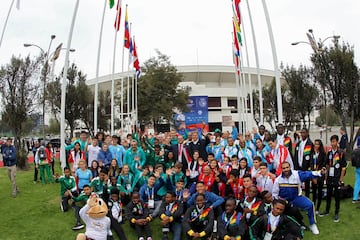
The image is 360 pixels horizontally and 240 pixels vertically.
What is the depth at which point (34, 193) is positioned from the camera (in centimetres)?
1020

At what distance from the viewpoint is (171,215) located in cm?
647

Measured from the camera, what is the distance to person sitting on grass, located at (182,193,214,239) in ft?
19.9

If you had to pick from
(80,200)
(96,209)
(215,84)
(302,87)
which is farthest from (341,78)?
(215,84)

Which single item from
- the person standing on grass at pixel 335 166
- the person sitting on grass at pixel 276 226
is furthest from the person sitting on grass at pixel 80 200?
the person standing on grass at pixel 335 166

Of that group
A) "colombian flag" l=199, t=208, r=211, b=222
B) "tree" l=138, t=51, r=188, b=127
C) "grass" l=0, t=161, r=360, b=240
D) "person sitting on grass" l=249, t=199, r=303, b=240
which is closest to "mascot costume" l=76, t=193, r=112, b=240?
"grass" l=0, t=161, r=360, b=240

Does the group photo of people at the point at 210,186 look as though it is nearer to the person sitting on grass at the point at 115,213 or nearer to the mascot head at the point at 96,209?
the person sitting on grass at the point at 115,213

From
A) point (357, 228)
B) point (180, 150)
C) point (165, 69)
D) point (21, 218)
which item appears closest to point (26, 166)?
point (21, 218)

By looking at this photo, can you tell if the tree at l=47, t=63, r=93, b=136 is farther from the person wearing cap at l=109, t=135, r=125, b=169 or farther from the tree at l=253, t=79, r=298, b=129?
the tree at l=253, t=79, r=298, b=129

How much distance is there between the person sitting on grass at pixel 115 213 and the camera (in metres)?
6.50

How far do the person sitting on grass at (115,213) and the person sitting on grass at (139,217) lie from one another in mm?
281

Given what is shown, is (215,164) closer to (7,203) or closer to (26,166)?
(7,203)

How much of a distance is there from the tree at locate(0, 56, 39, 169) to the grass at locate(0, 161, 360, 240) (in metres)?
7.64

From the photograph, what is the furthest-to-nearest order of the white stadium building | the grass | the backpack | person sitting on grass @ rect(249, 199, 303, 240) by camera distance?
the white stadium building, the backpack, the grass, person sitting on grass @ rect(249, 199, 303, 240)

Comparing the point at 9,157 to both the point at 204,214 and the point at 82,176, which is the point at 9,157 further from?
the point at 204,214
